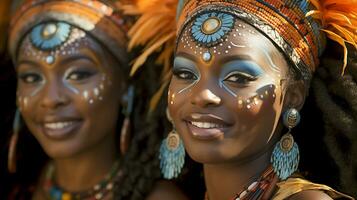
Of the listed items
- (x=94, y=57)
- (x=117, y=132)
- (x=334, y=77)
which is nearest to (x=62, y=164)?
(x=117, y=132)

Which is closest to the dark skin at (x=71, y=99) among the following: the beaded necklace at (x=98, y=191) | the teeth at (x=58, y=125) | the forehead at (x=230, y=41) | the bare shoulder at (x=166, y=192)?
the teeth at (x=58, y=125)

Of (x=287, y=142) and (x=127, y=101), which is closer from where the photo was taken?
(x=287, y=142)

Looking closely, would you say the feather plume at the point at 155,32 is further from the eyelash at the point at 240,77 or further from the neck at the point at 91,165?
the eyelash at the point at 240,77

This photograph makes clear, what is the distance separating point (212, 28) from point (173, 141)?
2.13ft

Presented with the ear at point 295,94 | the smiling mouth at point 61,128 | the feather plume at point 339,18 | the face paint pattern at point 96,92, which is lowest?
the smiling mouth at point 61,128

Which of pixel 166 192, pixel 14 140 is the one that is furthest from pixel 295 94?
pixel 14 140

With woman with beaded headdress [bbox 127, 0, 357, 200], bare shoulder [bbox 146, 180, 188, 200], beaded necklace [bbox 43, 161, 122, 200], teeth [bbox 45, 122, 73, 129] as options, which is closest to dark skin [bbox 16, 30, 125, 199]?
teeth [bbox 45, 122, 73, 129]

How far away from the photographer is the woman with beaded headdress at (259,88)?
9.61 feet

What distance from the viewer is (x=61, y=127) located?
3645 millimetres

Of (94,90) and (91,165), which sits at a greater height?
(94,90)

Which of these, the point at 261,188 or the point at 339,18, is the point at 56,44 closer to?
the point at 261,188

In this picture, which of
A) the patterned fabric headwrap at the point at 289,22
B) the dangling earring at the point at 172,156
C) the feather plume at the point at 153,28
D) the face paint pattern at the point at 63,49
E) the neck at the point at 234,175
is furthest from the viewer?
the face paint pattern at the point at 63,49

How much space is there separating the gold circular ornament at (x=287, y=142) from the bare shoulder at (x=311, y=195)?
217 mm

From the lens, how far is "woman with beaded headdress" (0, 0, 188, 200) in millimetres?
3625
